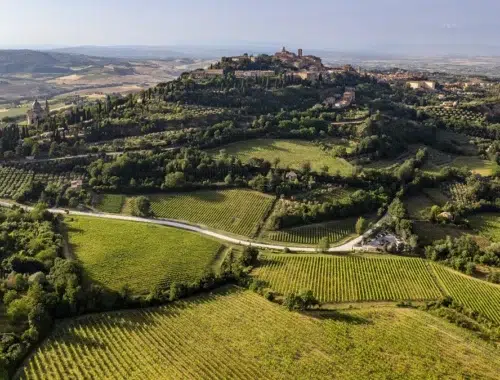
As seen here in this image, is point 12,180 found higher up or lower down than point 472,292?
higher up

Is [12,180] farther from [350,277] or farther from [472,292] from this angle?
[472,292]

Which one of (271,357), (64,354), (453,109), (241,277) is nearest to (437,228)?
(241,277)

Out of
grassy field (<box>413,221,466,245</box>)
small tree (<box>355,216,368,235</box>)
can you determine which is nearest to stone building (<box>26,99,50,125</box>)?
small tree (<box>355,216,368,235</box>)

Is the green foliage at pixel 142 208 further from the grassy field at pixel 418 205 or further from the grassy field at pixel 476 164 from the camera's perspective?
the grassy field at pixel 476 164

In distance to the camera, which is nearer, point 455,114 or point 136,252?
point 136,252

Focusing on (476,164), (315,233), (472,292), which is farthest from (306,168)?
(476,164)

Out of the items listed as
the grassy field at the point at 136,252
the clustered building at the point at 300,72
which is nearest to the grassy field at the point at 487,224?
the grassy field at the point at 136,252

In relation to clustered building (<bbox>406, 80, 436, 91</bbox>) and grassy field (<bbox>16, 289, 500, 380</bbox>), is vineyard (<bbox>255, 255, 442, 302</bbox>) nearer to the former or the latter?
grassy field (<bbox>16, 289, 500, 380</bbox>)

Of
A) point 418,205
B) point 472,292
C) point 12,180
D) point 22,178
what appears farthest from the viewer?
point 418,205
